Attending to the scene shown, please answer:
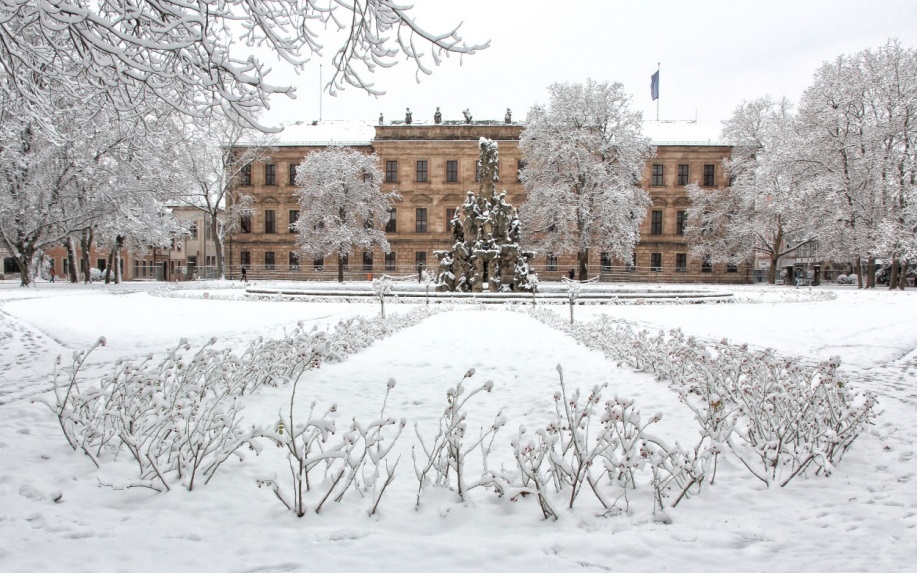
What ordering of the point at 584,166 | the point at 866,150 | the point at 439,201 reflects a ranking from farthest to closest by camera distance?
the point at 439,201 → the point at 584,166 → the point at 866,150

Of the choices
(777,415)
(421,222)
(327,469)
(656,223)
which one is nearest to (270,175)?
(421,222)

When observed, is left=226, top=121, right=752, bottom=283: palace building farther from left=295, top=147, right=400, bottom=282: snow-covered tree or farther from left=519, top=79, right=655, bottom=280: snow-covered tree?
left=519, top=79, right=655, bottom=280: snow-covered tree

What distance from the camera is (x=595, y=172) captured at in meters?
34.2

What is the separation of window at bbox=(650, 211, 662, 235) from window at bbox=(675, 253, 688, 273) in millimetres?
2444

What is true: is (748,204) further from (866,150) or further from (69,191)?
(69,191)

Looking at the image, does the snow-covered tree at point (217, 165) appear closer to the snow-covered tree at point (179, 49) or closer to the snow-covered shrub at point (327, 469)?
the snow-covered tree at point (179, 49)

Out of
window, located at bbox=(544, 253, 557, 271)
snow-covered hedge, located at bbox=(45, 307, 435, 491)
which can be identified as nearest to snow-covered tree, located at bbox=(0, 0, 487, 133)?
snow-covered hedge, located at bbox=(45, 307, 435, 491)

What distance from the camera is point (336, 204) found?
124ft

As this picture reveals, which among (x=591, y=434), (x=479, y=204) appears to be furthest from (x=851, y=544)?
(x=479, y=204)

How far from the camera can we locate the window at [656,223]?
44719 mm

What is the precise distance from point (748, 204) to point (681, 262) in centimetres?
862

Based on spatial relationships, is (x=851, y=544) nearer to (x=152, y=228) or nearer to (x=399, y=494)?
(x=399, y=494)

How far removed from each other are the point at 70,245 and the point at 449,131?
27025 millimetres

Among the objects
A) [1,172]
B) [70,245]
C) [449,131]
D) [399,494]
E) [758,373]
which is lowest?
[399,494]
